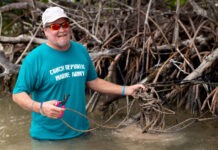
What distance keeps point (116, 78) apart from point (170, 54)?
2.27 ft

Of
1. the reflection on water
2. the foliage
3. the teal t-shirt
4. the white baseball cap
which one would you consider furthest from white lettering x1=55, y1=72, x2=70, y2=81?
the foliage

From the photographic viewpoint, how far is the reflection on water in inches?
160

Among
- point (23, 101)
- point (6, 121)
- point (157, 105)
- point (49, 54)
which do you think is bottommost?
point (6, 121)

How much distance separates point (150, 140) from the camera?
14.1ft

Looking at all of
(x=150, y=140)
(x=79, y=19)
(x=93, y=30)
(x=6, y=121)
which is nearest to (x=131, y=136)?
(x=150, y=140)

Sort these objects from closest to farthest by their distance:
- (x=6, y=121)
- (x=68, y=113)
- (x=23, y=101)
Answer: (x=23, y=101) → (x=68, y=113) → (x=6, y=121)

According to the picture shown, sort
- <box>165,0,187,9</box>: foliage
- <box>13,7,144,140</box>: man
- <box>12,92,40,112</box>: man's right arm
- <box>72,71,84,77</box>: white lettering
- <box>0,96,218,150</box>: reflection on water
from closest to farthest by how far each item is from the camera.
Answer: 1. <box>12,92,40,112</box>: man's right arm
2. <box>13,7,144,140</box>: man
3. <box>72,71,84,77</box>: white lettering
4. <box>0,96,218,150</box>: reflection on water
5. <box>165,0,187,9</box>: foliage

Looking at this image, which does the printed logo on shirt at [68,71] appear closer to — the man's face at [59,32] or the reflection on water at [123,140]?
the man's face at [59,32]

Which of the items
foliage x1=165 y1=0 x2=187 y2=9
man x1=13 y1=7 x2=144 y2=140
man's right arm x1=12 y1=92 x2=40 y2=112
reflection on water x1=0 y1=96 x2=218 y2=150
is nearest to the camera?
man's right arm x1=12 y1=92 x2=40 y2=112

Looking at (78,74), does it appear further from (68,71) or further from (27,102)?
(27,102)

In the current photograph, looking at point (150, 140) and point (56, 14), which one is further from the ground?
point (56, 14)

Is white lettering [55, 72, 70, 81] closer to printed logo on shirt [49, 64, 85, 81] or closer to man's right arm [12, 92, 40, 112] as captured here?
printed logo on shirt [49, 64, 85, 81]

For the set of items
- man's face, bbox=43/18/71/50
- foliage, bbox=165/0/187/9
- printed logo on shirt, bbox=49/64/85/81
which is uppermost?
man's face, bbox=43/18/71/50

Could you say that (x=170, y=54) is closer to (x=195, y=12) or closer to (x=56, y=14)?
(x=195, y=12)
